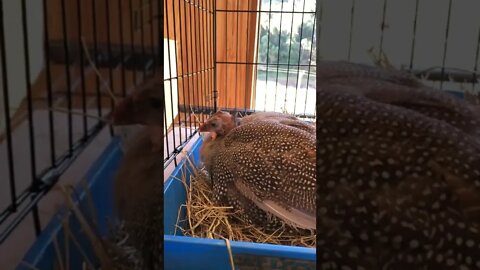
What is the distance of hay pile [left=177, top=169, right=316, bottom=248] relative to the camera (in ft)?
3.43

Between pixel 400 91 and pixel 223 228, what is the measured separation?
80 cm

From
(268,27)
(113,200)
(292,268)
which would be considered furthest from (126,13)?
(268,27)

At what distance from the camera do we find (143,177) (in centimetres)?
39

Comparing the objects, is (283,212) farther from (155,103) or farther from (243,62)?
(243,62)

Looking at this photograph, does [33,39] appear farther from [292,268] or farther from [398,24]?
[292,268]

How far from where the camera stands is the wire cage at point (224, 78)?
0.80 metres

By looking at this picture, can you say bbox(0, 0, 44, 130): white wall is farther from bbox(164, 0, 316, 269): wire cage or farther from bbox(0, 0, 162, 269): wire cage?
bbox(164, 0, 316, 269): wire cage

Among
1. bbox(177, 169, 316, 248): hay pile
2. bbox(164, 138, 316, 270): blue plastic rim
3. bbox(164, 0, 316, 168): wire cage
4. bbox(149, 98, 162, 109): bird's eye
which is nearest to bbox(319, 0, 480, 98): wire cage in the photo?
bbox(149, 98, 162, 109): bird's eye

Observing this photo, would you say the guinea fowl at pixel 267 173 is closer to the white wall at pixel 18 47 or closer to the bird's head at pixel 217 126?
the bird's head at pixel 217 126

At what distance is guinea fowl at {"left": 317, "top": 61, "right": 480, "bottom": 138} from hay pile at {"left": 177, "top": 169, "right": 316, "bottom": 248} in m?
0.73

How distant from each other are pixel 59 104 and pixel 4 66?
4 centimetres

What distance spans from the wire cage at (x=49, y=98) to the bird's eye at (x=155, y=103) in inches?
1.5

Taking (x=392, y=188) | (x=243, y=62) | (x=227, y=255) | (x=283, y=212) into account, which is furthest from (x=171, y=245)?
(x=243, y=62)

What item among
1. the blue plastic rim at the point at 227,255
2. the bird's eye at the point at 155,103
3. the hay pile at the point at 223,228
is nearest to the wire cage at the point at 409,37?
the bird's eye at the point at 155,103
